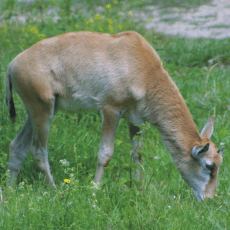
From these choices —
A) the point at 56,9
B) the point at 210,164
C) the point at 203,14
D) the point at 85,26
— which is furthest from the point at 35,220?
the point at 203,14

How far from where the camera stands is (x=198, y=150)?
30.6ft

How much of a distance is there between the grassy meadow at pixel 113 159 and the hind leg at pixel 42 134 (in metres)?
0.16

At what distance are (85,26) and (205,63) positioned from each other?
2097 mm

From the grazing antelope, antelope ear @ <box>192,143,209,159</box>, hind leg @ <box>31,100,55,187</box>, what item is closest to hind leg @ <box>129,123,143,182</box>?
the grazing antelope

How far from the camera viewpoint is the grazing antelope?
375 inches

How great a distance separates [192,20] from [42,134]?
28.7 feet

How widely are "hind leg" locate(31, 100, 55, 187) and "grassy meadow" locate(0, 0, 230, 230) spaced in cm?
16

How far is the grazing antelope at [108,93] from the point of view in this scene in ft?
31.2

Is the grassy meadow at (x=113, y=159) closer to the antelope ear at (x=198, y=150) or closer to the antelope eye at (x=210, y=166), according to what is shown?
the antelope eye at (x=210, y=166)

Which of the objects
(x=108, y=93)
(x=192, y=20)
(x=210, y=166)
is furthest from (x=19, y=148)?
(x=192, y=20)

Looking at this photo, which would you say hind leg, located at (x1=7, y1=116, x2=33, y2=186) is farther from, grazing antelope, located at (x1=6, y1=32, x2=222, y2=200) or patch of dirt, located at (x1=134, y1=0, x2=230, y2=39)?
patch of dirt, located at (x1=134, y1=0, x2=230, y2=39)

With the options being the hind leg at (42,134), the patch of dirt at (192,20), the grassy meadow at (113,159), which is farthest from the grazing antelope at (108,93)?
the patch of dirt at (192,20)

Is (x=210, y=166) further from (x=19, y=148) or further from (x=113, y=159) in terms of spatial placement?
(x=19, y=148)

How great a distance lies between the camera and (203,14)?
18.2 meters
